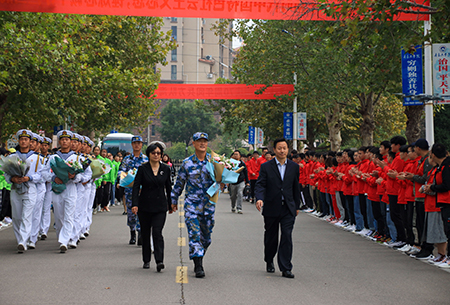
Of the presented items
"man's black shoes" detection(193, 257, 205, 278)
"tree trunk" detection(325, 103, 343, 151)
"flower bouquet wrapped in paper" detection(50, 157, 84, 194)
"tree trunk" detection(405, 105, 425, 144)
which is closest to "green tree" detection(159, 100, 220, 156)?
"tree trunk" detection(325, 103, 343, 151)

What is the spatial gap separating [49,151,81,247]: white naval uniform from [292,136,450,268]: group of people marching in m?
6.09

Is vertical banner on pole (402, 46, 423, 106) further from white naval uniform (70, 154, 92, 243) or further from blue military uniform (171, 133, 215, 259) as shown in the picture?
white naval uniform (70, 154, 92, 243)

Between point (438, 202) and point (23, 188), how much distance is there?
742cm

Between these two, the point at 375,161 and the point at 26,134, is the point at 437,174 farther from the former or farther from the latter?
the point at 26,134

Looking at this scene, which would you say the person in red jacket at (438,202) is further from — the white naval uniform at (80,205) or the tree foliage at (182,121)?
the tree foliage at (182,121)

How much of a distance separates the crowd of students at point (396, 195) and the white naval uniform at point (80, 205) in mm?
5986

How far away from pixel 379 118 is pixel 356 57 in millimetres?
28838

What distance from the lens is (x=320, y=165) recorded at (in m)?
19.8

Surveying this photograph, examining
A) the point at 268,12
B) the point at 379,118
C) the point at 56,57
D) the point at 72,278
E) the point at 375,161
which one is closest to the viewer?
the point at 72,278

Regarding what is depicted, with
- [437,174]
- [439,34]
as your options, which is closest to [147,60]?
[439,34]

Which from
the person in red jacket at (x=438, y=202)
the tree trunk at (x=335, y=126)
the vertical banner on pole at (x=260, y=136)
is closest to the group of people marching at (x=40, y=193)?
the person in red jacket at (x=438, y=202)

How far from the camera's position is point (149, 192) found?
9539mm

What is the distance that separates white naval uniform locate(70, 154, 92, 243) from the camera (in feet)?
39.8

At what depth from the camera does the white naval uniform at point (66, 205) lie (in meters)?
11.5
